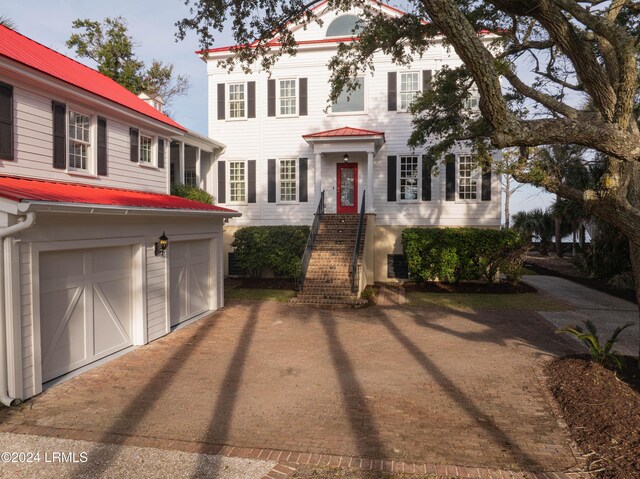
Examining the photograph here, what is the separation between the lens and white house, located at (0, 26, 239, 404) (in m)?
6.04

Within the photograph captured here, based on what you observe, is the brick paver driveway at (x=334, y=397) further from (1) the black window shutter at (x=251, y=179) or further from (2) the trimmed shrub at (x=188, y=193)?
(1) the black window shutter at (x=251, y=179)

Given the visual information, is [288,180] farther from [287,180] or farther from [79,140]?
[79,140]

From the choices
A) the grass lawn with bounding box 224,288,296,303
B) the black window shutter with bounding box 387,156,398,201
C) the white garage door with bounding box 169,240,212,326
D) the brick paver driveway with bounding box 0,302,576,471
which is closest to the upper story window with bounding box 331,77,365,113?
the black window shutter with bounding box 387,156,398,201

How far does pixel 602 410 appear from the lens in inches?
212

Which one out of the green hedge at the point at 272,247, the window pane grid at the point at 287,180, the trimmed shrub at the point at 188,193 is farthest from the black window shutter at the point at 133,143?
the window pane grid at the point at 287,180

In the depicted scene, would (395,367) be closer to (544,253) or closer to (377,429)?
(377,429)

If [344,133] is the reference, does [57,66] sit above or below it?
above

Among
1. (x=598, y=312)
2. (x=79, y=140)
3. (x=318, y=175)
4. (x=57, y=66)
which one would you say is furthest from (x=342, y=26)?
(x=598, y=312)

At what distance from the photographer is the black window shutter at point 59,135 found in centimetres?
895

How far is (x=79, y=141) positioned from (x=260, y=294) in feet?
24.1

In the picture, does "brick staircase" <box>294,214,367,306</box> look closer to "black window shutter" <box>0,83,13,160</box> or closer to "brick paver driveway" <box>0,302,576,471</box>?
"brick paver driveway" <box>0,302,576,471</box>

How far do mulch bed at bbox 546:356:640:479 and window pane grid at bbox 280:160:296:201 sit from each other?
1290cm

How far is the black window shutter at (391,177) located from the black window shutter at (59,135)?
1168 cm

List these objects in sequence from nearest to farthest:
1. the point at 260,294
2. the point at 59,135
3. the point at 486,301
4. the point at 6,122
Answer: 1. the point at 6,122
2. the point at 59,135
3. the point at 486,301
4. the point at 260,294
